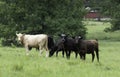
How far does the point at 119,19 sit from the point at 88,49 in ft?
110

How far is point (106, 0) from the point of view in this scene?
6003 cm

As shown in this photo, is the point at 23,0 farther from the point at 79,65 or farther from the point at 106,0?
the point at 79,65

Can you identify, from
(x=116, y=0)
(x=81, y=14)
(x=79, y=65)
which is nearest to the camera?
(x=79, y=65)

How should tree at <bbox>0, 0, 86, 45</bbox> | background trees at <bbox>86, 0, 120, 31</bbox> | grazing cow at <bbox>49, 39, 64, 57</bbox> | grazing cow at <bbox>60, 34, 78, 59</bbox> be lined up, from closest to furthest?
grazing cow at <bbox>60, 34, 78, 59</bbox>
grazing cow at <bbox>49, 39, 64, 57</bbox>
tree at <bbox>0, 0, 86, 45</bbox>
background trees at <bbox>86, 0, 120, 31</bbox>

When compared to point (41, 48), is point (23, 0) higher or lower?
higher

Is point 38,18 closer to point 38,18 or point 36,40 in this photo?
point 38,18

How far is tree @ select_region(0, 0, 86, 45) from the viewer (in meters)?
42.4

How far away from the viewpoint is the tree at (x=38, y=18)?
42.4 meters

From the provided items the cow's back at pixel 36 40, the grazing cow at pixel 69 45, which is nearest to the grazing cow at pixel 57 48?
the grazing cow at pixel 69 45

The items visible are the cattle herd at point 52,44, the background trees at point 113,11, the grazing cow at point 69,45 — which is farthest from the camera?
the background trees at point 113,11

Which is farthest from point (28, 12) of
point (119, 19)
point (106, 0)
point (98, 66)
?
point (98, 66)

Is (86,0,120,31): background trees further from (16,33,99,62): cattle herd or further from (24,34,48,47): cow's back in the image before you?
(24,34,48,47): cow's back

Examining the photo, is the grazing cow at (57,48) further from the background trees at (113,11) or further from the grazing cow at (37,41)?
the background trees at (113,11)

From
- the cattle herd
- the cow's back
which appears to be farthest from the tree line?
the cow's back
